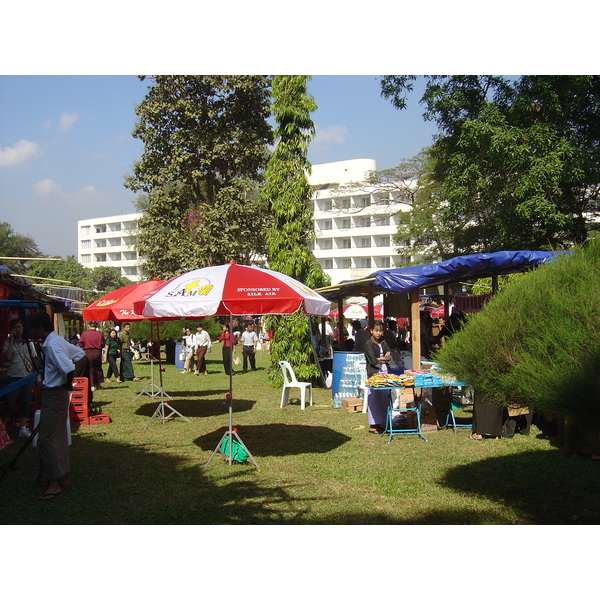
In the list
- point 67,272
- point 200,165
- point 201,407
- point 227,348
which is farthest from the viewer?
point 67,272

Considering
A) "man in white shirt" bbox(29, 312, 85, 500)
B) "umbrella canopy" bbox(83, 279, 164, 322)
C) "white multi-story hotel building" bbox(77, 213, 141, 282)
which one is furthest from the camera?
"white multi-story hotel building" bbox(77, 213, 141, 282)

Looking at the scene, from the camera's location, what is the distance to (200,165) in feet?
92.2

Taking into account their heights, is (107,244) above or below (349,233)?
above

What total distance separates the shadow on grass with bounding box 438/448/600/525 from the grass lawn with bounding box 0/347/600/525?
2 centimetres

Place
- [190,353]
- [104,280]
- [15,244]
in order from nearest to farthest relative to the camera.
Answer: [190,353] < [15,244] < [104,280]

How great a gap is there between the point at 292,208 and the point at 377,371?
23.7 feet

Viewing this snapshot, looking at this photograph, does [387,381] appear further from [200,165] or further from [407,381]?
[200,165]

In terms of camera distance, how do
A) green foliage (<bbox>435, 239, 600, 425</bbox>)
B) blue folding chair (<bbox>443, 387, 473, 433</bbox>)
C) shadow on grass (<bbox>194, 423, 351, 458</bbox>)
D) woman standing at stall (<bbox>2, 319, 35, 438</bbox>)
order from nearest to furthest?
green foliage (<bbox>435, 239, 600, 425</bbox>), shadow on grass (<bbox>194, 423, 351, 458</bbox>), woman standing at stall (<bbox>2, 319, 35, 438</bbox>), blue folding chair (<bbox>443, 387, 473, 433</bbox>)

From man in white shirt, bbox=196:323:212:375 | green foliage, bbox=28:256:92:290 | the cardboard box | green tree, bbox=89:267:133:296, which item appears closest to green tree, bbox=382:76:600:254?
the cardboard box

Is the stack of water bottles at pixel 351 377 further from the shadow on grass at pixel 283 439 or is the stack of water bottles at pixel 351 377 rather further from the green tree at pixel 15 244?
the green tree at pixel 15 244

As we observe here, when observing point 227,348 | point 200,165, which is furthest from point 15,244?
point 227,348

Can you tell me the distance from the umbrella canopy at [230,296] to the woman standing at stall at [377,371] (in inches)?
108

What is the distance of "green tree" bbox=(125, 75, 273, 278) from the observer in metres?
27.4

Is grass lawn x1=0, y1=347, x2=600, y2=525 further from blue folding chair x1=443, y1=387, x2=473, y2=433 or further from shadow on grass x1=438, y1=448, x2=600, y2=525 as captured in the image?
blue folding chair x1=443, y1=387, x2=473, y2=433
